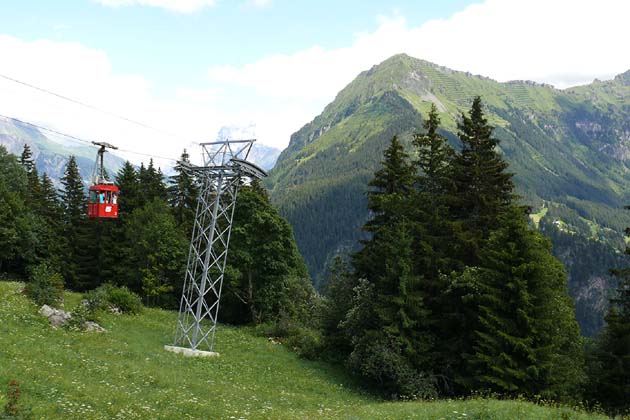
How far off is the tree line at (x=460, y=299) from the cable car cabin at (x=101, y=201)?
705 inches

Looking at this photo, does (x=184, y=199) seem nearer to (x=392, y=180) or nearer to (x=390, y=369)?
(x=392, y=180)

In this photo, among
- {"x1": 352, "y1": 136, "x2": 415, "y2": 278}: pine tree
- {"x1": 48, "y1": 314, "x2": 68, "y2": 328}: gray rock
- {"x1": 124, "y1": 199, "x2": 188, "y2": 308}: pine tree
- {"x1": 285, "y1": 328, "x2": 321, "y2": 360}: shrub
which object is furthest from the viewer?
{"x1": 124, "y1": 199, "x2": 188, "y2": 308}: pine tree

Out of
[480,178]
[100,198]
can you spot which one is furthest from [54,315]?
[480,178]

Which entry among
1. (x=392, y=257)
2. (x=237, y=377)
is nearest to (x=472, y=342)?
(x=392, y=257)

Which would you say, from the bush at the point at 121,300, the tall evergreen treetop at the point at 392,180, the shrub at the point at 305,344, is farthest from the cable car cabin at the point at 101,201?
the tall evergreen treetop at the point at 392,180

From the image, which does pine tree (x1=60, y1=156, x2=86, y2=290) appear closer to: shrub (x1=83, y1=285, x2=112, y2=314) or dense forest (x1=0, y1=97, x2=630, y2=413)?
dense forest (x1=0, y1=97, x2=630, y2=413)

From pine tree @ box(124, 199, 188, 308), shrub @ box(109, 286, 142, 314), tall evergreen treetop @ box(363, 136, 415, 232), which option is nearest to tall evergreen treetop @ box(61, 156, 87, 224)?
pine tree @ box(124, 199, 188, 308)

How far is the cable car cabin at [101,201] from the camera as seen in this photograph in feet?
105

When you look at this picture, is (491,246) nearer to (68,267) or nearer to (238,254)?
(238,254)

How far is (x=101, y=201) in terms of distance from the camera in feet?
106

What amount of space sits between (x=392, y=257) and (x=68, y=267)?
163 feet

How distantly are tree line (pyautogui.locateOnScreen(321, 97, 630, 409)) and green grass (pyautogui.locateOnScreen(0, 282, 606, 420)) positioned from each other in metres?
3.79

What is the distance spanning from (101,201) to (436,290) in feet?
77.6

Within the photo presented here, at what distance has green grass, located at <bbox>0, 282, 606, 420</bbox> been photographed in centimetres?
1555
